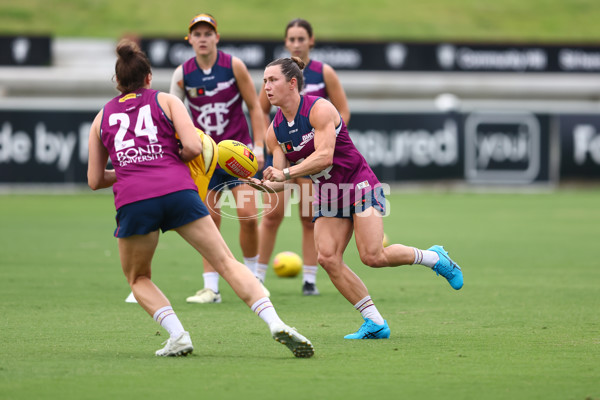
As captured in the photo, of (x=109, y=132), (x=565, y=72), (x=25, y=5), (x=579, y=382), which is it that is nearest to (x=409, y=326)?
(x=579, y=382)

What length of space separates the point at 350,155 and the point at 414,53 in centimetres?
2748

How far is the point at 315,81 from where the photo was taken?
31.6 ft

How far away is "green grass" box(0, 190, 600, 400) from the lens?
527 cm

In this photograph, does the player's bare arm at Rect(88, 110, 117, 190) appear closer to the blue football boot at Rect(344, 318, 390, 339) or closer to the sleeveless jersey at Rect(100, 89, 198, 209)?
the sleeveless jersey at Rect(100, 89, 198, 209)

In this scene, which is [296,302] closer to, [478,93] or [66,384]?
[66,384]

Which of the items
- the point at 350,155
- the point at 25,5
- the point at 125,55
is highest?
the point at 25,5

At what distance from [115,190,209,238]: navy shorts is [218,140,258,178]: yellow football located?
1.06 meters

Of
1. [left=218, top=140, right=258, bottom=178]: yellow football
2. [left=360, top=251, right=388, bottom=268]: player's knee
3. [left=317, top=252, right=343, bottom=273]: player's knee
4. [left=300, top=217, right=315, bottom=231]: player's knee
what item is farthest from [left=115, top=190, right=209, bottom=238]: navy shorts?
[left=300, top=217, right=315, bottom=231]: player's knee

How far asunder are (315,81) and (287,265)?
2.40 meters

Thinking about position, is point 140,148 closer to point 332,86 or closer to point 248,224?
point 248,224

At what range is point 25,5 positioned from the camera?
47.0 m

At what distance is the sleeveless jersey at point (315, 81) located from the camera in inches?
378

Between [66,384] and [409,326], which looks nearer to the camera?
[66,384]

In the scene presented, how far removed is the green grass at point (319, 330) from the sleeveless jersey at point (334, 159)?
108 centimetres
